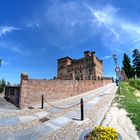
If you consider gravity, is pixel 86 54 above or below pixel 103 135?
above

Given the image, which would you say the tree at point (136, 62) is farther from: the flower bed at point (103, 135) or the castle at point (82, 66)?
the flower bed at point (103, 135)

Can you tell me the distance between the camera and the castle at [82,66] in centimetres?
5488

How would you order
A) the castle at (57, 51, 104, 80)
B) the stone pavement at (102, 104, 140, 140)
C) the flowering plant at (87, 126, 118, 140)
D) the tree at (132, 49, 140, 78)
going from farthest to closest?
the castle at (57, 51, 104, 80)
the tree at (132, 49, 140, 78)
the stone pavement at (102, 104, 140, 140)
the flowering plant at (87, 126, 118, 140)

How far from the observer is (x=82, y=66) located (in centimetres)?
5816

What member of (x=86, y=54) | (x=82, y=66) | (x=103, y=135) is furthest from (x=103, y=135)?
(x=86, y=54)

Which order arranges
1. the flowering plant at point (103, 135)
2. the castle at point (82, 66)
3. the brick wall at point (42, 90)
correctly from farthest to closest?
the castle at point (82, 66)
the brick wall at point (42, 90)
the flowering plant at point (103, 135)

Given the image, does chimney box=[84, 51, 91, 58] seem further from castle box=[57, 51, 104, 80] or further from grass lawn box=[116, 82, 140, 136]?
grass lawn box=[116, 82, 140, 136]

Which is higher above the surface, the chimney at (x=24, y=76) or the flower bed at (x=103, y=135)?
the chimney at (x=24, y=76)

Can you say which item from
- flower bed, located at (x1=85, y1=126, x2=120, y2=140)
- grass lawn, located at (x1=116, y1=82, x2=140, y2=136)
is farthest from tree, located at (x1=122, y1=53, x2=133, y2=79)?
flower bed, located at (x1=85, y1=126, x2=120, y2=140)

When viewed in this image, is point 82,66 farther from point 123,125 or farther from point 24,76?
point 123,125

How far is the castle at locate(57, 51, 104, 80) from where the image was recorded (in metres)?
54.9

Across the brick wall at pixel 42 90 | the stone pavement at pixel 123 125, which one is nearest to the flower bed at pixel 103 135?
the stone pavement at pixel 123 125

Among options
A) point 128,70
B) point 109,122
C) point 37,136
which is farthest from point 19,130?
point 128,70

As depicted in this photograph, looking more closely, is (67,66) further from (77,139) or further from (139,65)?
(77,139)
